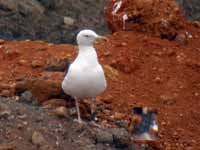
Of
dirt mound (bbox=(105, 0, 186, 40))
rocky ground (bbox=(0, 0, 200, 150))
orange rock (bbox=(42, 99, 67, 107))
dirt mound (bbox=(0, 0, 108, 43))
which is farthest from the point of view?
dirt mound (bbox=(0, 0, 108, 43))

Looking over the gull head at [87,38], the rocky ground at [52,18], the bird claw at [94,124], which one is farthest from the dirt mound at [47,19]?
the gull head at [87,38]

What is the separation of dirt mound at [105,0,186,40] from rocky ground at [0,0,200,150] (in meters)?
0.02

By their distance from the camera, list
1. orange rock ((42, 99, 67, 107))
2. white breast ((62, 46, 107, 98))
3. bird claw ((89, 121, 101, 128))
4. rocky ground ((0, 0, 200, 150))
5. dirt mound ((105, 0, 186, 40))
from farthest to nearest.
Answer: dirt mound ((105, 0, 186, 40)) < orange rock ((42, 99, 67, 107)) < bird claw ((89, 121, 101, 128)) < rocky ground ((0, 0, 200, 150)) < white breast ((62, 46, 107, 98))

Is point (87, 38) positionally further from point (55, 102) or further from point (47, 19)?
point (47, 19)

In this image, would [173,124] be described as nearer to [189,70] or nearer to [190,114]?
[190,114]

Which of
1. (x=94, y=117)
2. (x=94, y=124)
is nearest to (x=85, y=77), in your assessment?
(x=94, y=124)

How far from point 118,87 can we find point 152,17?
7.02ft

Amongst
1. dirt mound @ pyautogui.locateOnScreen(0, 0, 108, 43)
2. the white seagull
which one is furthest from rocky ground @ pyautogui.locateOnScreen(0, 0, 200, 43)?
the white seagull

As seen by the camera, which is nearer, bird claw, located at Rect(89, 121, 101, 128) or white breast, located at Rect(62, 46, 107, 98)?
white breast, located at Rect(62, 46, 107, 98)

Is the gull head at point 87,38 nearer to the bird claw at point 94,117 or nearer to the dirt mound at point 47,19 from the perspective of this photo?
the bird claw at point 94,117

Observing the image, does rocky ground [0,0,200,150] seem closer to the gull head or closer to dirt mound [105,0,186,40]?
dirt mound [105,0,186,40]

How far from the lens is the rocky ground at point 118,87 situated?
852 cm

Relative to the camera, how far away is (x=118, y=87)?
33.1 feet

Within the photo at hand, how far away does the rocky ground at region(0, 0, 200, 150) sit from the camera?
28.0ft
